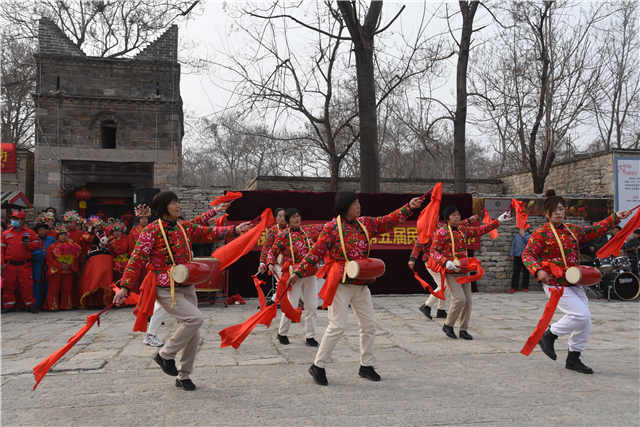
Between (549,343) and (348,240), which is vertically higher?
(348,240)

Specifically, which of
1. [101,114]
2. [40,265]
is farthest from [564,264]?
[101,114]

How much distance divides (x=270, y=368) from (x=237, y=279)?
6103 millimetres

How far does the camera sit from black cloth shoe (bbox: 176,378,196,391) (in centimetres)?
425

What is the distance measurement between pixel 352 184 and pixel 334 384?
1537cm

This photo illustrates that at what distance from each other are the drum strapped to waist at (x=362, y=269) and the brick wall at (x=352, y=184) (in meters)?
14.1

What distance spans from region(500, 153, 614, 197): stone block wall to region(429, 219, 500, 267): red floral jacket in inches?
374

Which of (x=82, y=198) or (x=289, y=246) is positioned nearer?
(x=289, y=246)

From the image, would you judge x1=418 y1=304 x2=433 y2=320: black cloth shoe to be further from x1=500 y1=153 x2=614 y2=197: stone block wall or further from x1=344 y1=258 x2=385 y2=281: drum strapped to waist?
x1=500 y1=153 x2=614 y2=197: stone block wall

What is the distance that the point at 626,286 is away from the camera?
36.4ft

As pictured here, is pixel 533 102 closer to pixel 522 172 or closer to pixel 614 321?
pixel 522 172

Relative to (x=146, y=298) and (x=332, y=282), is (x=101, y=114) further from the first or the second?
(x=332, y=282)

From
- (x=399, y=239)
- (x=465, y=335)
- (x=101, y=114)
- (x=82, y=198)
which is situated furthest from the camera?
(x=82, y=198)

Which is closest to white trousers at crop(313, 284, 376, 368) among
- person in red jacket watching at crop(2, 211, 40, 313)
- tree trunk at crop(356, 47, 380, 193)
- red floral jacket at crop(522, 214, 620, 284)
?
red floral jacket at crop(522, 214, 620, 284)

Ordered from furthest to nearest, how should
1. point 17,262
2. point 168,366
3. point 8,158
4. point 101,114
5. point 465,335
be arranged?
point 101,114, point 8,158, point 17,262, point 465,335, point 168,366
